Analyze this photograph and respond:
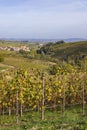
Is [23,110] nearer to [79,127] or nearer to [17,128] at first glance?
[17,128]

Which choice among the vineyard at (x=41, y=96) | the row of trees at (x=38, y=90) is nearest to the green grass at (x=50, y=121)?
the vineyard at (x=41, y=96)

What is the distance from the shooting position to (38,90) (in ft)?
45.5

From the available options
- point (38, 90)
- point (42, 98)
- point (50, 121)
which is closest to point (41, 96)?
point (42, 98)

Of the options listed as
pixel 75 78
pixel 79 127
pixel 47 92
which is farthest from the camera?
pixel 75 78

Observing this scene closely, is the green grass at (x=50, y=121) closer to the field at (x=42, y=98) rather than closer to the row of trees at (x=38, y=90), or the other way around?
the field at (x=42, y=98)

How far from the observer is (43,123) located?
37.8ft

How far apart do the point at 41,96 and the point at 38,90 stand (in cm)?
30

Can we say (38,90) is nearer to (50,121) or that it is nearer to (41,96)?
(41,96)

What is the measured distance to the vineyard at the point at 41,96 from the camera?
13.3m

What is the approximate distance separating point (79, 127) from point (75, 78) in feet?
18.4

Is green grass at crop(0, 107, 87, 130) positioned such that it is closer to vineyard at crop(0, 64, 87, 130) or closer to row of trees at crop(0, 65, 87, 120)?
vineyard at crop(0, 64, 87, 130)

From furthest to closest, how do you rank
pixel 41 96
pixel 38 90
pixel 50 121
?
pixel 41 96 → pixel 38 90 → pixel 50 121

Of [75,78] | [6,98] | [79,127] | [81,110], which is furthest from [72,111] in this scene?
[79,127]

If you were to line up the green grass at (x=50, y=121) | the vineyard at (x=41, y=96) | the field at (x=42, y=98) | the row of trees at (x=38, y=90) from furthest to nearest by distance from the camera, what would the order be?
the row of trees at (x=38, y=90) < the vineyard at (x=41, y=96) < the field at (x=42, y=98) < the green grass at (x=50, y=121)
